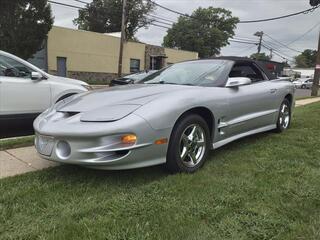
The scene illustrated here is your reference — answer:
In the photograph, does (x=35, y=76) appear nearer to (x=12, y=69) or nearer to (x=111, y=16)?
(x=12, y=69)

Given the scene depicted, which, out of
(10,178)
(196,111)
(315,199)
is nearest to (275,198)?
(315,199)

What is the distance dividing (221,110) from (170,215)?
1867 millimetres

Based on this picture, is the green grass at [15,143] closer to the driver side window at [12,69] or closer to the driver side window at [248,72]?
the driver side window at [12,69]

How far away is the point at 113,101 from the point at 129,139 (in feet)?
2.03

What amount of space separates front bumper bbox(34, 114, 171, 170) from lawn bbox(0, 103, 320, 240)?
0.27 metres

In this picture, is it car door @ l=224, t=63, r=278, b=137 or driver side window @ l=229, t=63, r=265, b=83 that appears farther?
driver side window @ l=229, t=63, r=265, b=83

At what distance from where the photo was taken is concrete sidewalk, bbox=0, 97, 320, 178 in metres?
4.30

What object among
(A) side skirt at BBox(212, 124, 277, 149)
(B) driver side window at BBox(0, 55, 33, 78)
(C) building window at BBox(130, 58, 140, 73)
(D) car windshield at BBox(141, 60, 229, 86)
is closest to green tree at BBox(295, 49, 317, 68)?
(C) building window at BBox(130, 58, 140, 73)

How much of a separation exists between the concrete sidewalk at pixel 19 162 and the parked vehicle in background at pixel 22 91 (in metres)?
1.14

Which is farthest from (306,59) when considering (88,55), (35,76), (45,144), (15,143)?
(45,144)

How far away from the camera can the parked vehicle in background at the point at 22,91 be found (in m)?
6.05

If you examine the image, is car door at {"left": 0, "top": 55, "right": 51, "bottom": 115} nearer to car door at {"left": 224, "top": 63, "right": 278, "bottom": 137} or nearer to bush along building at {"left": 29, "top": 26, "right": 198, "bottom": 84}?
car door at {"left": 224, "top": 63, "right": 278, "bottom": 137}

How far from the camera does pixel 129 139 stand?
3.51 meters

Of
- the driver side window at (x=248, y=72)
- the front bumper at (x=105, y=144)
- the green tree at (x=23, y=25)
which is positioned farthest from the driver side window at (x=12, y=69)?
the green tree at (x=23, y=25)
